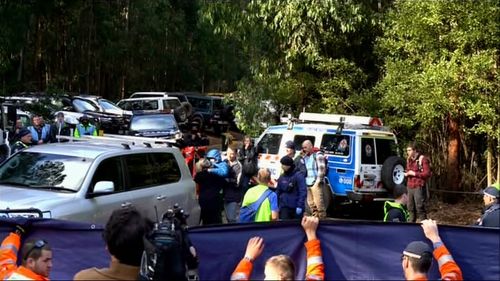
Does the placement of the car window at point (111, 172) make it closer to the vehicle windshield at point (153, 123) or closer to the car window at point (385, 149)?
the car window at point (385, 149)

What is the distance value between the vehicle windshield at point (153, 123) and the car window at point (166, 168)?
13.9 m

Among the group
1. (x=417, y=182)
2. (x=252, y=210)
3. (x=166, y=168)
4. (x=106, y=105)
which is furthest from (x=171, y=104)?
(x=252, y=210)

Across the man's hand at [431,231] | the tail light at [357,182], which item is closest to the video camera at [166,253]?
the man's hand at [431,231]

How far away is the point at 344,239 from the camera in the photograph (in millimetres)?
5586

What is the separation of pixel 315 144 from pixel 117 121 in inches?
583

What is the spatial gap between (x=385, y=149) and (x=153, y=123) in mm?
11072

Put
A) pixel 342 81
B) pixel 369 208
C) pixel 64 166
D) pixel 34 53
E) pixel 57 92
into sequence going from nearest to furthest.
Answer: pixel 64 166, pixel 369 208, pixel 342 81, pixel 57 92, pixel 34 53

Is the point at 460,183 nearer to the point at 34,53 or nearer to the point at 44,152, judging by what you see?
the point at 44,152

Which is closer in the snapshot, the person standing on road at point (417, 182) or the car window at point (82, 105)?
the person standing on road at point (417, 182)

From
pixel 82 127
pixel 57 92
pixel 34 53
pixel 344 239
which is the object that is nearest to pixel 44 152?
pixel 344 239

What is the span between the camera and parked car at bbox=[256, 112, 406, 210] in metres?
14.6

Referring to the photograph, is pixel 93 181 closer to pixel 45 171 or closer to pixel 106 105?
pixel 45 171

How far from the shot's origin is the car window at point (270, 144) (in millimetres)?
15594

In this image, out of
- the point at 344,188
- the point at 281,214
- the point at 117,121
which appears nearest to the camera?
the point at 281,214
